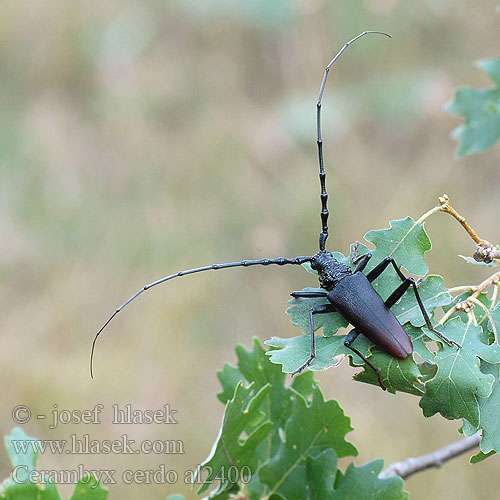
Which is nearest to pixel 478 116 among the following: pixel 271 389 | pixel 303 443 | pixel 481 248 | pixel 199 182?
pixel 481 248

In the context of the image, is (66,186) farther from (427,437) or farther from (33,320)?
(427,437)

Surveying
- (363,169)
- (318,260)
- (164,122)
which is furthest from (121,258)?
(318,260)

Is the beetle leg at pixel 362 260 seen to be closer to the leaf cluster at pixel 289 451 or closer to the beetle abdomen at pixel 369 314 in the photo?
the beetle abdomen at pixel 369 314

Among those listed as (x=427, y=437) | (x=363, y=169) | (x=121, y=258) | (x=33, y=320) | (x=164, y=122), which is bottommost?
(x=427, y=437)

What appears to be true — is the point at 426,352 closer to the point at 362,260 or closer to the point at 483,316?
the point at 483,316

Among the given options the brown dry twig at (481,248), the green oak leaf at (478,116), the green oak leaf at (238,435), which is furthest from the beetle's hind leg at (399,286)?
the green oak leaf at (478,116)

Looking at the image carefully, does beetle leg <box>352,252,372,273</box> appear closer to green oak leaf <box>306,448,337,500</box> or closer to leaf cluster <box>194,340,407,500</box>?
leaf cluster <box>194,340,407,500</box>
